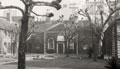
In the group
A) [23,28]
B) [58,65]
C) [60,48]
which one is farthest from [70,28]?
[23,28]

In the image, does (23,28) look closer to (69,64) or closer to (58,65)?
(58,65)

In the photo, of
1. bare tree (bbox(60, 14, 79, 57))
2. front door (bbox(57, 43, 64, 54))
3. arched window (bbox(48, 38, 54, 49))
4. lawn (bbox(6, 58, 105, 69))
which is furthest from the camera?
arched window (bbox(48, 38, 54, 49))

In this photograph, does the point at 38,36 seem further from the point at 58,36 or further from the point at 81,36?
the point at 81,36

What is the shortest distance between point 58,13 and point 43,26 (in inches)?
892

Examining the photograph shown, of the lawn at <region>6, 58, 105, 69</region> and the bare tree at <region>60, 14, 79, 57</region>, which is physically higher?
the bare tree at <region>60, 14, 79, 57</region>

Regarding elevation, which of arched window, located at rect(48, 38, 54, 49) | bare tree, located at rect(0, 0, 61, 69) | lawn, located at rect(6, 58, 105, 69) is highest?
→ bare tree, located at rect(0, 0, 61, 69)

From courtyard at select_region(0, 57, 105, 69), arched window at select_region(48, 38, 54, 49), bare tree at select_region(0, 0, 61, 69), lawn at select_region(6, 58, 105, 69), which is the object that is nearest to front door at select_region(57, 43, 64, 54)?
arched window at select_region(48, 38, 54, 49)

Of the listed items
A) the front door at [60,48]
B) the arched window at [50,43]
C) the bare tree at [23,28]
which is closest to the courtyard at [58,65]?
the bare tree at [23,28]

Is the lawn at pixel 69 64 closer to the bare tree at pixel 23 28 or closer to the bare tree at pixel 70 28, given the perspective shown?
the bare tree at pixel 23 28

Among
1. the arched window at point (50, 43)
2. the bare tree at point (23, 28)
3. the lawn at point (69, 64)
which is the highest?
the bare tree at point (23, 28)

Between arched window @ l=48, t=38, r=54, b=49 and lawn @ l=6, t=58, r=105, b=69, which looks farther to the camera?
arched window @ l=48, t=38, r=54, b=49

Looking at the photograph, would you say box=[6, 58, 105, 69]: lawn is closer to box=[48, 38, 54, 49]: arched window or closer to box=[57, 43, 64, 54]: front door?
box=[57, 43, 64, 54]: front door

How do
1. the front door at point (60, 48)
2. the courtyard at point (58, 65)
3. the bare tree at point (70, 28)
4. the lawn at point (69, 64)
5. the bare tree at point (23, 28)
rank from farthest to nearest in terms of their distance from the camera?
the front door at point (60, 48) < the bare tree at point (70, 28) < the lawn at point (69, 64) < the courtyard at point (58, 65) < the bare tree at point (23, 28)

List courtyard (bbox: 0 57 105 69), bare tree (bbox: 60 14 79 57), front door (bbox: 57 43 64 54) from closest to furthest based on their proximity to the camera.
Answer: courtyard (bbox: 0 57 105 69) < bare tree (bbox: 60 14 79 57) < front door (bbox: 57 43 64 54)
